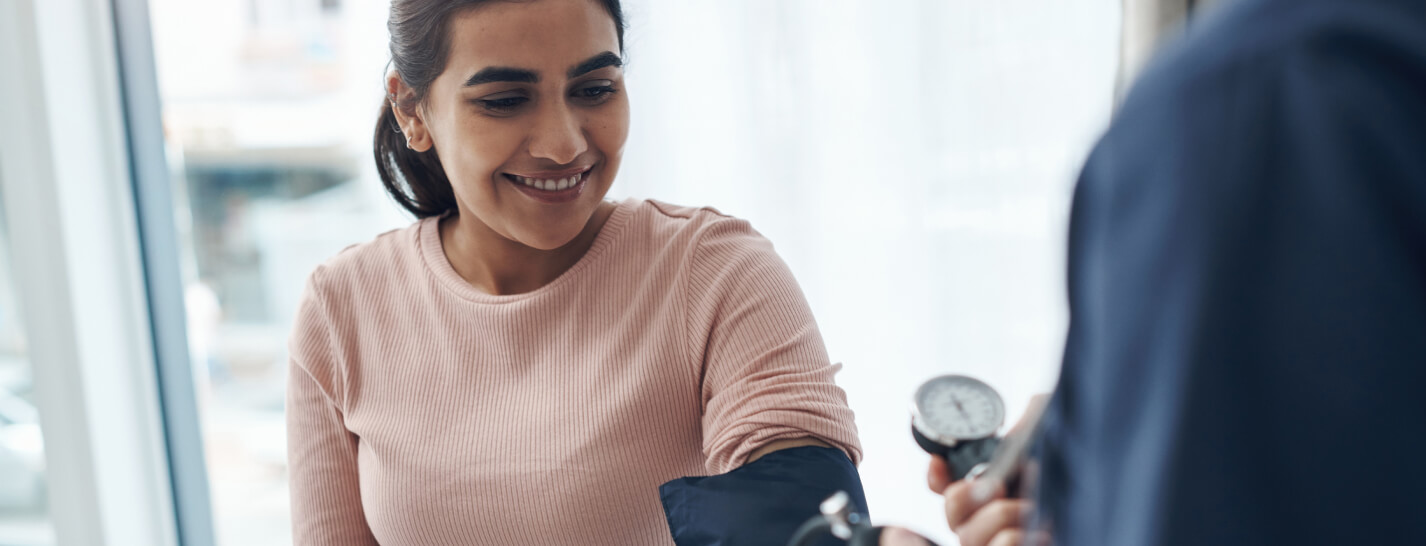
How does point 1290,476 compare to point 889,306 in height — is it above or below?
above

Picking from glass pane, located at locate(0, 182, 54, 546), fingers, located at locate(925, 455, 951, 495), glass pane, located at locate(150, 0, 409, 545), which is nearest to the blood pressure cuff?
fingers, located at locate(925, 455, 951, 495)

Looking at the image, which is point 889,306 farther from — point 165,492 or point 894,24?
point 165,492

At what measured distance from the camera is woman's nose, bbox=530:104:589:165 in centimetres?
104

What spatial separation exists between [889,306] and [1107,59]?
0.55m

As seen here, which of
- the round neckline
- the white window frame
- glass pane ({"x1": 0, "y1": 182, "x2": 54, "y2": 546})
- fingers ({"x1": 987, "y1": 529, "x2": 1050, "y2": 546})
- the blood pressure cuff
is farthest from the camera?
glass pane ({"x1": 0, "y1": 182, "x2": 54, "y2": 546})

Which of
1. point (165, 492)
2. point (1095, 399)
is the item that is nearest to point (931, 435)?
point (1095, 399)

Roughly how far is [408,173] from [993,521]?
3.40 feet

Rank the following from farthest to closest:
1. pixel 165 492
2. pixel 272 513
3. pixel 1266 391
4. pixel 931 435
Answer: pixel 272 513, pixel 165 492, pixel 931 435, pixel 1266 391

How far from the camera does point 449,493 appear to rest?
3.46ft

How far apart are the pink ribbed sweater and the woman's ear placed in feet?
0.57

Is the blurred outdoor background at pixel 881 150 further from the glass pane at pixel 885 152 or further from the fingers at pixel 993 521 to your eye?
the fingers at pixel 993 521

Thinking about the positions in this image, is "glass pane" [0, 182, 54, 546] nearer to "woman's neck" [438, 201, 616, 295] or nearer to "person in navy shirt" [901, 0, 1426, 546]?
"woman's neck" [438, 201, 616, 295]

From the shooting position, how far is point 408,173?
1304 mm

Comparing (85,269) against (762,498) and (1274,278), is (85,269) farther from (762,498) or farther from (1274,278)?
(1274,278)
